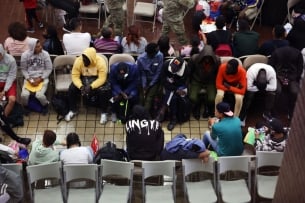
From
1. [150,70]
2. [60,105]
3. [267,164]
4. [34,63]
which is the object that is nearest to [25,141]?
[60,105]

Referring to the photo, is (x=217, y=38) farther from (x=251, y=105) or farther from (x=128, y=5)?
(x=128, y=5)

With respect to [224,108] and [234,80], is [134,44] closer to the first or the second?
[234,80]

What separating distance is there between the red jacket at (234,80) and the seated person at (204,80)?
0.39 ft

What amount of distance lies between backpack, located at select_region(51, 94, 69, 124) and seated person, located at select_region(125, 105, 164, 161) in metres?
1.57

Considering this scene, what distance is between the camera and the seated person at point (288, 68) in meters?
6.83

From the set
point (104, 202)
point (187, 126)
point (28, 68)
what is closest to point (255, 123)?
point (187, 126)

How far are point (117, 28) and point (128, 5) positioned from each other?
1.08m

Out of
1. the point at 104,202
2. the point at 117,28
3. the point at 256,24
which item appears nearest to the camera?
the point at 104,202

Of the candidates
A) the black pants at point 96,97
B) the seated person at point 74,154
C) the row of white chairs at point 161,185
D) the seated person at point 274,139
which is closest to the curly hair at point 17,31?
the black pants at point 96,97

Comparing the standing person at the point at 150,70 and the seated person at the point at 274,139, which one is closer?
the seated person at the point at 274,139

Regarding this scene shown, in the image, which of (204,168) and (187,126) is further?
(187,126)

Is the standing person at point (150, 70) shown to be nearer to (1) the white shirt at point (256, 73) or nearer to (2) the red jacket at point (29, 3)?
(1) the white shirt at point (256, 73)

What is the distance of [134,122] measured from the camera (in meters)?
5.94

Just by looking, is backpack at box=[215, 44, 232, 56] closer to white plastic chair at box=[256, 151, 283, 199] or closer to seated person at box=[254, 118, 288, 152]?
seated person at box=[254, 118, 288, 152]
